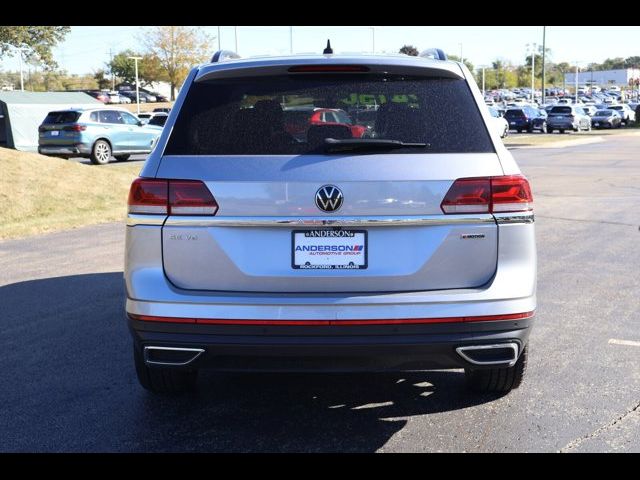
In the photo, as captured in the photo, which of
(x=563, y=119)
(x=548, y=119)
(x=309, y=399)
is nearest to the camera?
(x=309, y=399)

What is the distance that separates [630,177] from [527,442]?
1795cm

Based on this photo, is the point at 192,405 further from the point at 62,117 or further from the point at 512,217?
the point at 62,117

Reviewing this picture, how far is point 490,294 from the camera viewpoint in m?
3.95

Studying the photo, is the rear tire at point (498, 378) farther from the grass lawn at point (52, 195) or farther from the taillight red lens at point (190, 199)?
the grass lawn at point (52, 195)

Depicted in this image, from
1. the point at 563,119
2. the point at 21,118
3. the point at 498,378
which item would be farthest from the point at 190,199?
the point at 563,119

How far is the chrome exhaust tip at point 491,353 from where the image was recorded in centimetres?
393

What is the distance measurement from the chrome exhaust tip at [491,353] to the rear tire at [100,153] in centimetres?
2401

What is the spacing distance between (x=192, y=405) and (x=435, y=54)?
2470 mm

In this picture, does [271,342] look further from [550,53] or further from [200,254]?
[550,53]

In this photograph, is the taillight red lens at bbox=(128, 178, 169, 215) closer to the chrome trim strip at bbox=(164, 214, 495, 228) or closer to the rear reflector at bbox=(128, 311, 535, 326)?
the chrome trim strip at bbox=(164, 214, 495, 228)

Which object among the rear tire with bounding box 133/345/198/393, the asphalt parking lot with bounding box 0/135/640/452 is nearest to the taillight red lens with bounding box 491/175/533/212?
the asphalt parking lot with bounding box 0/135/640/452

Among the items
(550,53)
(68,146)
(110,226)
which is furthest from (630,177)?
(550,53)

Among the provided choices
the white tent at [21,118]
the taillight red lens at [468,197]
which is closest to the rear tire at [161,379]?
the taillight red lens at [468,197]

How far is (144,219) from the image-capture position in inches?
160
